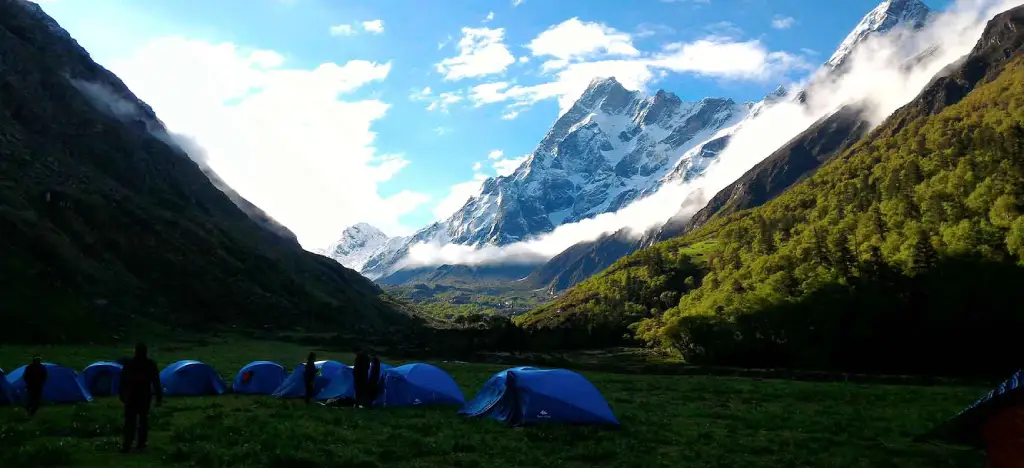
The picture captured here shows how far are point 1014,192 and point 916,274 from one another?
85.7 ft

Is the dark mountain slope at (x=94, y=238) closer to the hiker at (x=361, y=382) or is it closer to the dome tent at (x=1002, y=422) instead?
the hiker at (x=361, y=382)

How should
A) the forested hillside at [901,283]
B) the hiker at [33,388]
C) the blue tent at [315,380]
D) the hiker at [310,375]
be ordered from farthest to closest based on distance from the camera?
1. the forested hillside at [901,283]
2. the blue tent at [315,380]
3. the hiker at [310,375]
4. the hiker at [33,388]

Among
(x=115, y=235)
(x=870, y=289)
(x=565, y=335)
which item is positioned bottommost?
(x=565, y=335)

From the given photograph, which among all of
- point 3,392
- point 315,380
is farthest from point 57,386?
point 315,380

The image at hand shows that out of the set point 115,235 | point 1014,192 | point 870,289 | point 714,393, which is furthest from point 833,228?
point 115,235

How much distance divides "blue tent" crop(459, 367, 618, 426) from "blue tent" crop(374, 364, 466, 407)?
5605 mm

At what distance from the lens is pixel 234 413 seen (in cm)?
2806

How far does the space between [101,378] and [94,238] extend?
4548 inches

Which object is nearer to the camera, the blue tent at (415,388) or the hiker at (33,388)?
the hiker at (33,388)

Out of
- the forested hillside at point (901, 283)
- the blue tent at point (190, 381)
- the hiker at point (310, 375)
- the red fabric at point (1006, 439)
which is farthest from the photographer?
the forested hillside at point (901, 283)

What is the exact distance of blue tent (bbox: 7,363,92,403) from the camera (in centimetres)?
2916

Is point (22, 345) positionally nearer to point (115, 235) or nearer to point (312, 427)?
point (115, 235)

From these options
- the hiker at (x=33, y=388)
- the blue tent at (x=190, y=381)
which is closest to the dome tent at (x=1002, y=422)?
the hiker at (x=33, y=388)

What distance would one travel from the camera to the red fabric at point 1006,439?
13492mm
